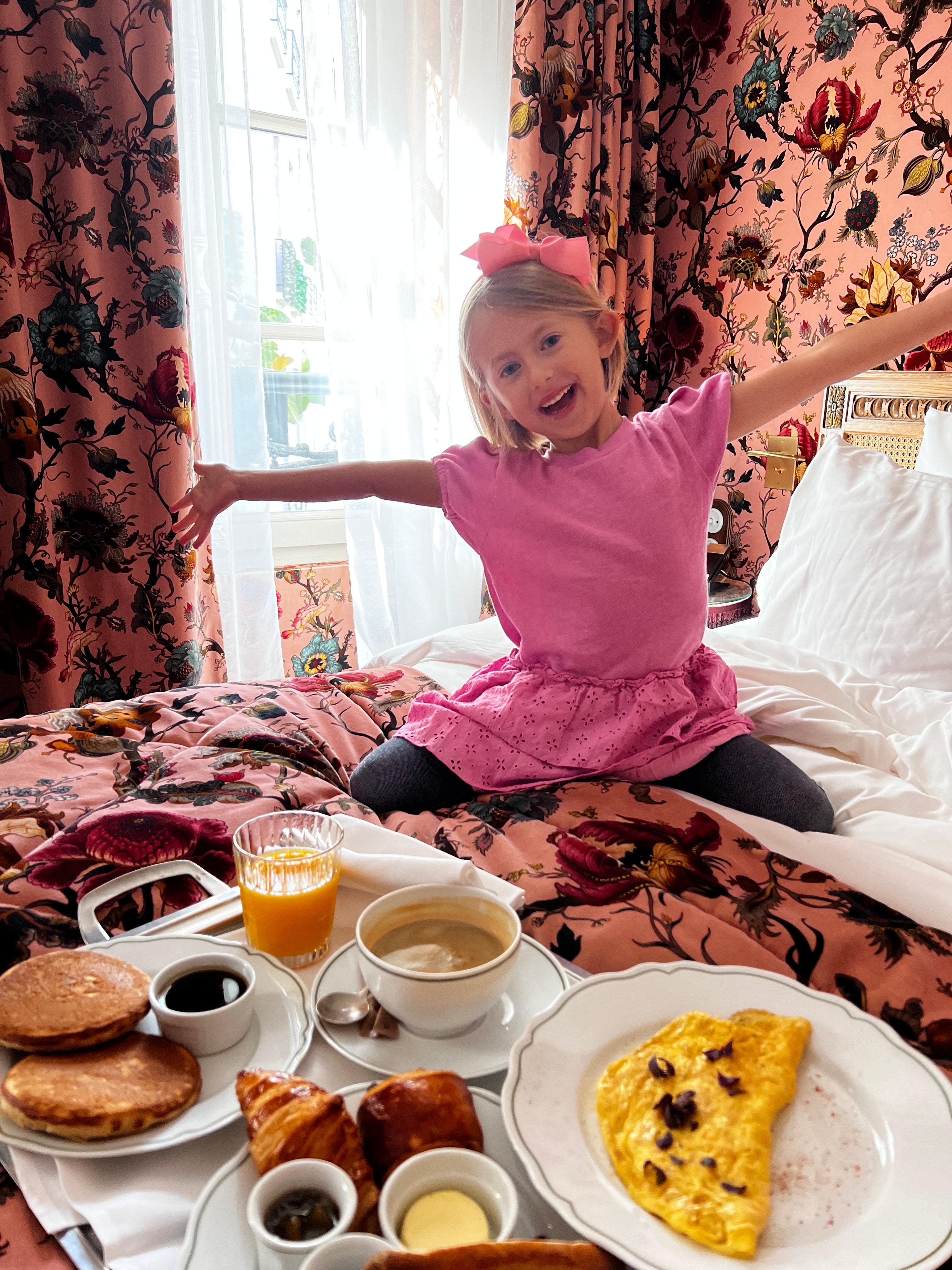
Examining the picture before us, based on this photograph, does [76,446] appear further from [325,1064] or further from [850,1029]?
[850,1029]

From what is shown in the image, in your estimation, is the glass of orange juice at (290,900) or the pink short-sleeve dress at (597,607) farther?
the pink short-sleeve dress at (597,607)

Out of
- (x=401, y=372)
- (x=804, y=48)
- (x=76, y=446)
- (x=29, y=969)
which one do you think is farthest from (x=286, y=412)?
(x=29, y=969)

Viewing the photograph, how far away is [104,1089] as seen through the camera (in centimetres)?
59

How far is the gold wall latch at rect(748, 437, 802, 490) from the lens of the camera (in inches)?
109

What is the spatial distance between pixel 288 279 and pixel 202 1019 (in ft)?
8.13

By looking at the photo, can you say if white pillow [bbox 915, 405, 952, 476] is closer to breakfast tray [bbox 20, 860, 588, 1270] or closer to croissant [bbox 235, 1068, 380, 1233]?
breakfast tray [bbox 20, 860, 588, 1270]

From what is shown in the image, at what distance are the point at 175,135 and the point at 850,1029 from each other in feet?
7.76

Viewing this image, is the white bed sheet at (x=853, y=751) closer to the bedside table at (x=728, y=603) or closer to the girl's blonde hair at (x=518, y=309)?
the girl's blonde hair at (x=518, y=309)

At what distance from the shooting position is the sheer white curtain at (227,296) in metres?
2.28

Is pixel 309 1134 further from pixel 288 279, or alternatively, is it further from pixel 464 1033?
pixel 288 279

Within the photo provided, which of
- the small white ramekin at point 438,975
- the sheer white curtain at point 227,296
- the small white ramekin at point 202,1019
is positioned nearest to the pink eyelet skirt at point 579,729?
the small white ramekin at point 438,975

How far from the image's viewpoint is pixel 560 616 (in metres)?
1.41

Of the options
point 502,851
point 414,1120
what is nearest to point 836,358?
point 502,851

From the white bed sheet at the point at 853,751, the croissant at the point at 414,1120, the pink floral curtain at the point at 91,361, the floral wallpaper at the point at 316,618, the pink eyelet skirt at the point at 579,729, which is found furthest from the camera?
the floral wallpaper at the point at 316,618
